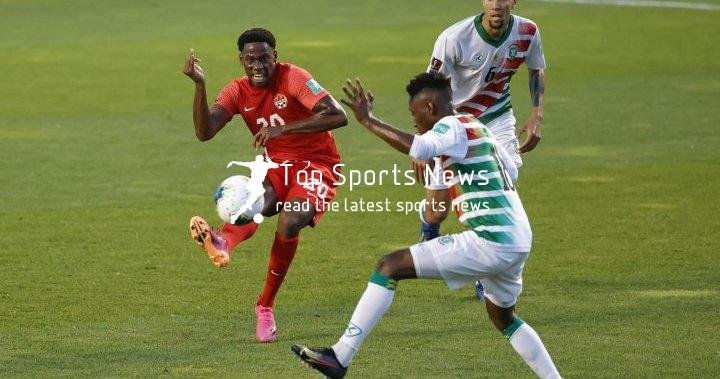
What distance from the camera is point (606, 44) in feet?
80.1

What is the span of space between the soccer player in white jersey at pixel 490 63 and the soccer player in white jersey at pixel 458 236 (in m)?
2.53

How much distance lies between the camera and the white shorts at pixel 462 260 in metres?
7.94

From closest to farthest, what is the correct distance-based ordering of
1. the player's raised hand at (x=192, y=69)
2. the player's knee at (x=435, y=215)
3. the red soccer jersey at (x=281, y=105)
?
the player's raised hand at (x=192, y=69)
the red soccer jersey at (x=281, y=105)
the player's knee at (x=435, y=215)

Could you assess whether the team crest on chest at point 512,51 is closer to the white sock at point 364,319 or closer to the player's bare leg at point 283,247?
the player's bare leg at point 283,247

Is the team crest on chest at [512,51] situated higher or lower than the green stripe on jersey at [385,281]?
higher

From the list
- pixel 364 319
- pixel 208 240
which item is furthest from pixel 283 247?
pixel 364 319

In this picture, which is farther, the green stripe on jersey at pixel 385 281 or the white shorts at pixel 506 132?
the white shorts at pixel 506 132

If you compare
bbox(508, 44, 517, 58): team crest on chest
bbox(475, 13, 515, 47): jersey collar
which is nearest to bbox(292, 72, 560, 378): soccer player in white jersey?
bbox(475, 13, 515, 47): jersey collar

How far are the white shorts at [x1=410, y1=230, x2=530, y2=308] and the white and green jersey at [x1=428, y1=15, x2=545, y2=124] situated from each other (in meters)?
2.85

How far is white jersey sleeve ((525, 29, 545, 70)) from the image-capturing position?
11.0 m

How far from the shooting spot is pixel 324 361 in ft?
26.2

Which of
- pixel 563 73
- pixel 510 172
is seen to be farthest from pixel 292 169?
pixel 563 73

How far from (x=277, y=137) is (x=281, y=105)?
23 centimetres

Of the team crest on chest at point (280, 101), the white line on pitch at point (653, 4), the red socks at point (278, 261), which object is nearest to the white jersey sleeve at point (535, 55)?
the team crest on chest at point (280, 101)
